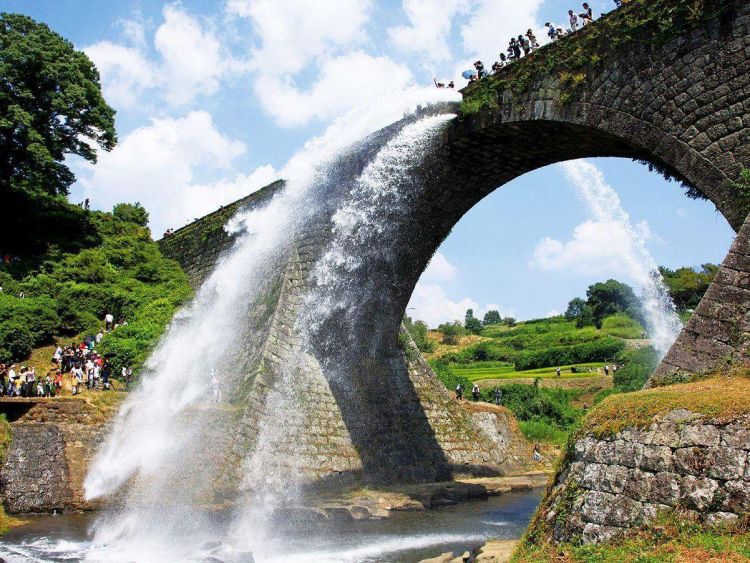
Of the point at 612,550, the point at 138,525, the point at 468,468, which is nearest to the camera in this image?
the point at 612,550

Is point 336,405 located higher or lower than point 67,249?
lower

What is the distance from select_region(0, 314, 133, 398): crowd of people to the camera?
55.8 feet

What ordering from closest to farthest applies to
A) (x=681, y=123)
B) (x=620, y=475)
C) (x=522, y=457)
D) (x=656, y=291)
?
(x=620, y=475) < (x=681, y=123) < (x=656, y=291) < (x=522, y=457)

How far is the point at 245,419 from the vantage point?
1476cm

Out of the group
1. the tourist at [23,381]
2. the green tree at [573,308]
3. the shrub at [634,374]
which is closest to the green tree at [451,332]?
the green tree at [573,308]

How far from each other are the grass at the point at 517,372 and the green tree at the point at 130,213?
22981 mm

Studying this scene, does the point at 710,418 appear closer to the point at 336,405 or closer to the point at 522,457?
the point at 336,405

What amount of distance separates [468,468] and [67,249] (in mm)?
17394

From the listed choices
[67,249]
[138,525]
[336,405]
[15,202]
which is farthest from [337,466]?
[15,202]

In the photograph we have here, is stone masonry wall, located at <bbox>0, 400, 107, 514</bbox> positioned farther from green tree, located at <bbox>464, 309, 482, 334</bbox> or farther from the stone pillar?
green tree, located at <bbox>464, 309, 482, 334</bbox>

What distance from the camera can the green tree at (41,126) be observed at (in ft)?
82.3

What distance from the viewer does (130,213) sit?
30.4 metres

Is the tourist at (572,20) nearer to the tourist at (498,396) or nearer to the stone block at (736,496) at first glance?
the stone block at (736,496)

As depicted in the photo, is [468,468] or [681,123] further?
[468,468]
